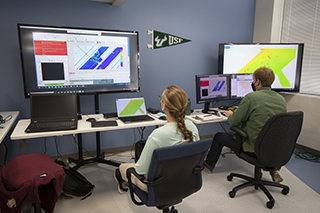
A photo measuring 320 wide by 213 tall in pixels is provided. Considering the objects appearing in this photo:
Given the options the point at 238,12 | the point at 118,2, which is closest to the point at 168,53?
the point at 118,2

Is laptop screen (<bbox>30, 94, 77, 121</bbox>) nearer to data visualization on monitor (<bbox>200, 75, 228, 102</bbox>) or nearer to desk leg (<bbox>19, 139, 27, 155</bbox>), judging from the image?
desk leg (<bbox>19, 139, 27, 155</bbox>)

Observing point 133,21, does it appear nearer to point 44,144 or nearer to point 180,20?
point 180,20

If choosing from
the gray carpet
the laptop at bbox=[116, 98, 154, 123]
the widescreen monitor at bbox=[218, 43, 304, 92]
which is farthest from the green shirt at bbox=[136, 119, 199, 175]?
the widescreen monitor at bbox=[218, 43, 304, 92]

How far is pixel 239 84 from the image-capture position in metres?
3.11

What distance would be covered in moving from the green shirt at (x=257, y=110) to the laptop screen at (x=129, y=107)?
3.40ft

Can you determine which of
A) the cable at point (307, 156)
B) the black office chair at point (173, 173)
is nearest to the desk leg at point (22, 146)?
the black office chair at point (173, 173)

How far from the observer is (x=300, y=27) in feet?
11.2

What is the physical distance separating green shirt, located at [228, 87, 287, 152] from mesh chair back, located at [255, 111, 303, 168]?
0.17 metres

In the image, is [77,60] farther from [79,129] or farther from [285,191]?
[285,191]

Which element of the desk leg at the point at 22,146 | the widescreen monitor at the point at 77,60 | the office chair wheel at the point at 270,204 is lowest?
the office chair wheel at the point at 270,204

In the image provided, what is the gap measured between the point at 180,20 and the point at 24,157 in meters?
2.59

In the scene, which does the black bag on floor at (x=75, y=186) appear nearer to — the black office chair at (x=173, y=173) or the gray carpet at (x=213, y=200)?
the gray carpet at (x=213, y=200)

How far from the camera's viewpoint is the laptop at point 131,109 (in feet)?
8.32

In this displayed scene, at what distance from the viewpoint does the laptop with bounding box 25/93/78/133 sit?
210 cm
